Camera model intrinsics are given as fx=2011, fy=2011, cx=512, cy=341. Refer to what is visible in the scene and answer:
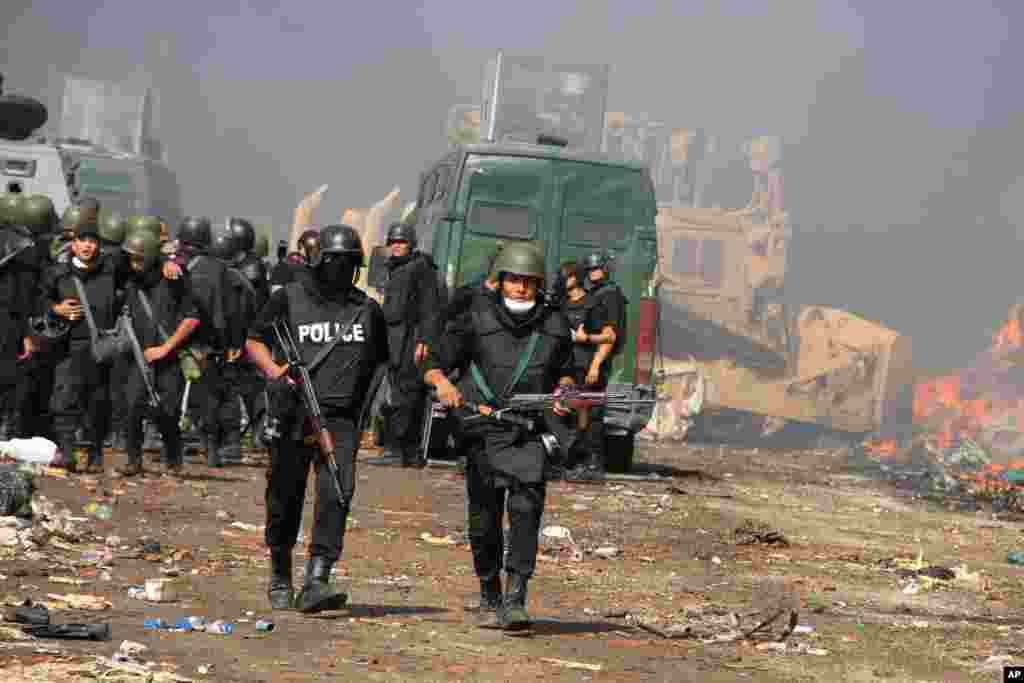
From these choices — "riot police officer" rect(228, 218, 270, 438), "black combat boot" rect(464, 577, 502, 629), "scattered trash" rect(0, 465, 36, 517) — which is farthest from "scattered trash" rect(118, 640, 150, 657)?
"riot police officer" rect(228, 218, 270, 438)

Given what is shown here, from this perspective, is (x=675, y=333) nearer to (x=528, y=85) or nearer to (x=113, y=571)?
(x=528, y=85)

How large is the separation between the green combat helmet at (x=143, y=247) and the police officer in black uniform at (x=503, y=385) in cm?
597

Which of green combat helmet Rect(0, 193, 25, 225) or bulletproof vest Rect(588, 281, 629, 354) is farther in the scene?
bulletproof vest Rect(588, 281, 629, 354)

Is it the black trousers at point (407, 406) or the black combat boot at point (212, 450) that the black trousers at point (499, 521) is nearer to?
the black combat boot at point (212, 450)

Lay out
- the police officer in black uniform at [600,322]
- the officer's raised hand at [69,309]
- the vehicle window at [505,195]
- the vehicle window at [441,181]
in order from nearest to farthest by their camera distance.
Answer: the officer's raised hand at [69,309] < the police officer in black uniform at [600,322] < the vehicle window at [505,195] < the vehicle window at [441,181]

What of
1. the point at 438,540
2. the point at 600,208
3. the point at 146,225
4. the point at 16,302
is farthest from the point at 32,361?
the point at 600,208

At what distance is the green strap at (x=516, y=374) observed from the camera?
880cm

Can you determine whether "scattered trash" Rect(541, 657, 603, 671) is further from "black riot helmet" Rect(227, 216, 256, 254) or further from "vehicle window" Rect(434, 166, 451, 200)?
"vehicle window" Rect(434, 166, 451, 200)

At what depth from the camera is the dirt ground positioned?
305 inches

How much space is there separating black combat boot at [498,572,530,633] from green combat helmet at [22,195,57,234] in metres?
7.64

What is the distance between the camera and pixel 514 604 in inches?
338

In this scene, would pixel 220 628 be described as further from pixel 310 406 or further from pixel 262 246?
pixel 262 246

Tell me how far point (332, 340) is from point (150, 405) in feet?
17.5

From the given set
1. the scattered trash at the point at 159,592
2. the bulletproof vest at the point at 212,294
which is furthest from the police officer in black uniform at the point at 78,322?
the scattered trash at the point at 159,592
